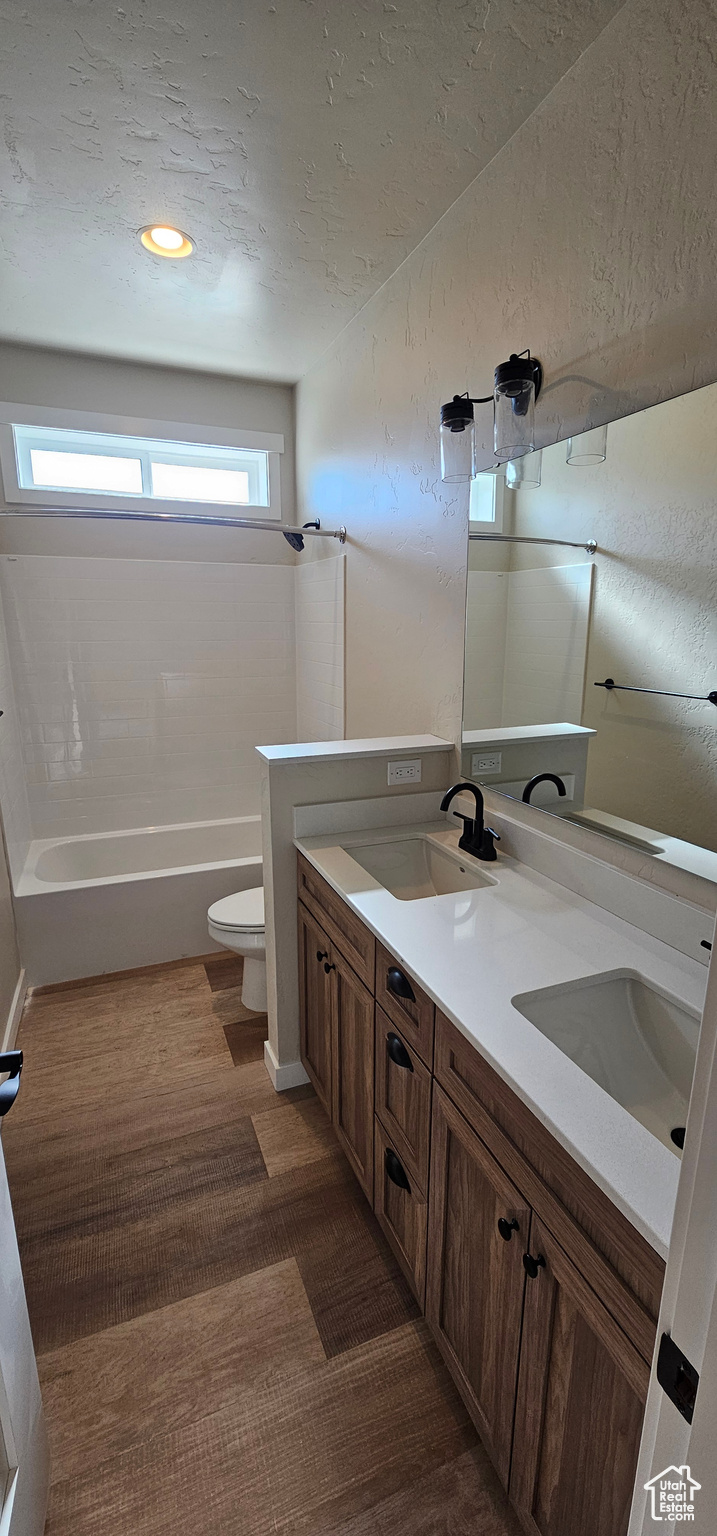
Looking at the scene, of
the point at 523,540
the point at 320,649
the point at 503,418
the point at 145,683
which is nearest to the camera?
the point at 503,418

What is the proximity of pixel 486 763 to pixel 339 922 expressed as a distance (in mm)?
648

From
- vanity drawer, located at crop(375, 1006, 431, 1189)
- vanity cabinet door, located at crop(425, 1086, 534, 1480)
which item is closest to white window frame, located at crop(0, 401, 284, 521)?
vanity drawer, located at crop(375, 1006, 431, 1189)

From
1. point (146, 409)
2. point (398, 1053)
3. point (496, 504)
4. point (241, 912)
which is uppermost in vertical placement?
point (146, 409)

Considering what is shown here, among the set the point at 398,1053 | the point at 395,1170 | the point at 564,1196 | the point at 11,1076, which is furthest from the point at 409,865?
the point at 11,1076

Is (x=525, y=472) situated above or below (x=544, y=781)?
above

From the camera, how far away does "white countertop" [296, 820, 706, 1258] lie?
77 cm

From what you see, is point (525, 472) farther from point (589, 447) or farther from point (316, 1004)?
point (316, 1004)

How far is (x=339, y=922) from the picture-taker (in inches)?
63.6

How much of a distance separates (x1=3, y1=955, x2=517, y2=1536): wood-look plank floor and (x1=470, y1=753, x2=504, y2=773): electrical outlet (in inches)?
47.5

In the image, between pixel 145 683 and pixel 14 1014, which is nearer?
pixel 14 1014

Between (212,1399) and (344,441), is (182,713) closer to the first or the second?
(344,441)

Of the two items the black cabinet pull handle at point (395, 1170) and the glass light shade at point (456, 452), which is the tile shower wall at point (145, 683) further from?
the black cabinet pull handle at point (395, 1170)

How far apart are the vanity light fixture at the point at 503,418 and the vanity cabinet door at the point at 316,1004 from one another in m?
1.34

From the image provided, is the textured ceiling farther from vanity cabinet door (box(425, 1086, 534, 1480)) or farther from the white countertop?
vanity cabinet door (box(425, 1086, 534, 1480))
